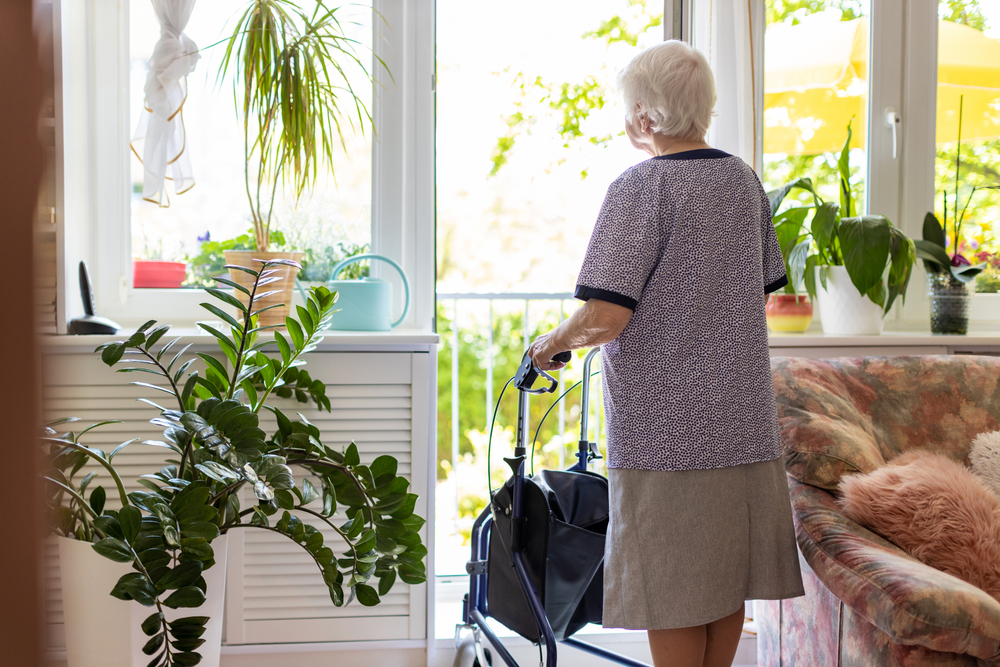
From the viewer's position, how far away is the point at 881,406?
166 cm

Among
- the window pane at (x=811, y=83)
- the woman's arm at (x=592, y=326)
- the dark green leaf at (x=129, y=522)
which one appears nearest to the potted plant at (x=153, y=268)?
the dark green leaf at (x=129, y=522)

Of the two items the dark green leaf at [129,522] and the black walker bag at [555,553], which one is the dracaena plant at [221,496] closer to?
the dark green leaf at [129,522]

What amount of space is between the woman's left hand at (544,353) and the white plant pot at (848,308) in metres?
1.21

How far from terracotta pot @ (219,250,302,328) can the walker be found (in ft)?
2.80

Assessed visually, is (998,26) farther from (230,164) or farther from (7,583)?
(7,583)

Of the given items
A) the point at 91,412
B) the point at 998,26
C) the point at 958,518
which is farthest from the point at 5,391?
the point at 998,26

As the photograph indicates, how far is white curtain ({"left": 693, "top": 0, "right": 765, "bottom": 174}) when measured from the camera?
2072 mm

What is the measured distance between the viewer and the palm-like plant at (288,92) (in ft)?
6.22

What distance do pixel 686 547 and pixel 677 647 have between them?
0.20 meters

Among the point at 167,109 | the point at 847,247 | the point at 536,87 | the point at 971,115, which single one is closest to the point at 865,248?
the point at 847,247

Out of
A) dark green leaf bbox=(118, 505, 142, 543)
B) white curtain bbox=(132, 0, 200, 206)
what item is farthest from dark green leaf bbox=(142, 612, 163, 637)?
white curtain bbox=(132, 0, 200, 206)

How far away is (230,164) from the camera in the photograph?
2.08 metres

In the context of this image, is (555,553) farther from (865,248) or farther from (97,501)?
(865,248)

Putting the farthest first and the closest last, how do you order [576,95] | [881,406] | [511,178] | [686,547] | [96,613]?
[511,178]
[576,95]
[881,406]
[96,613]
[686,547]
